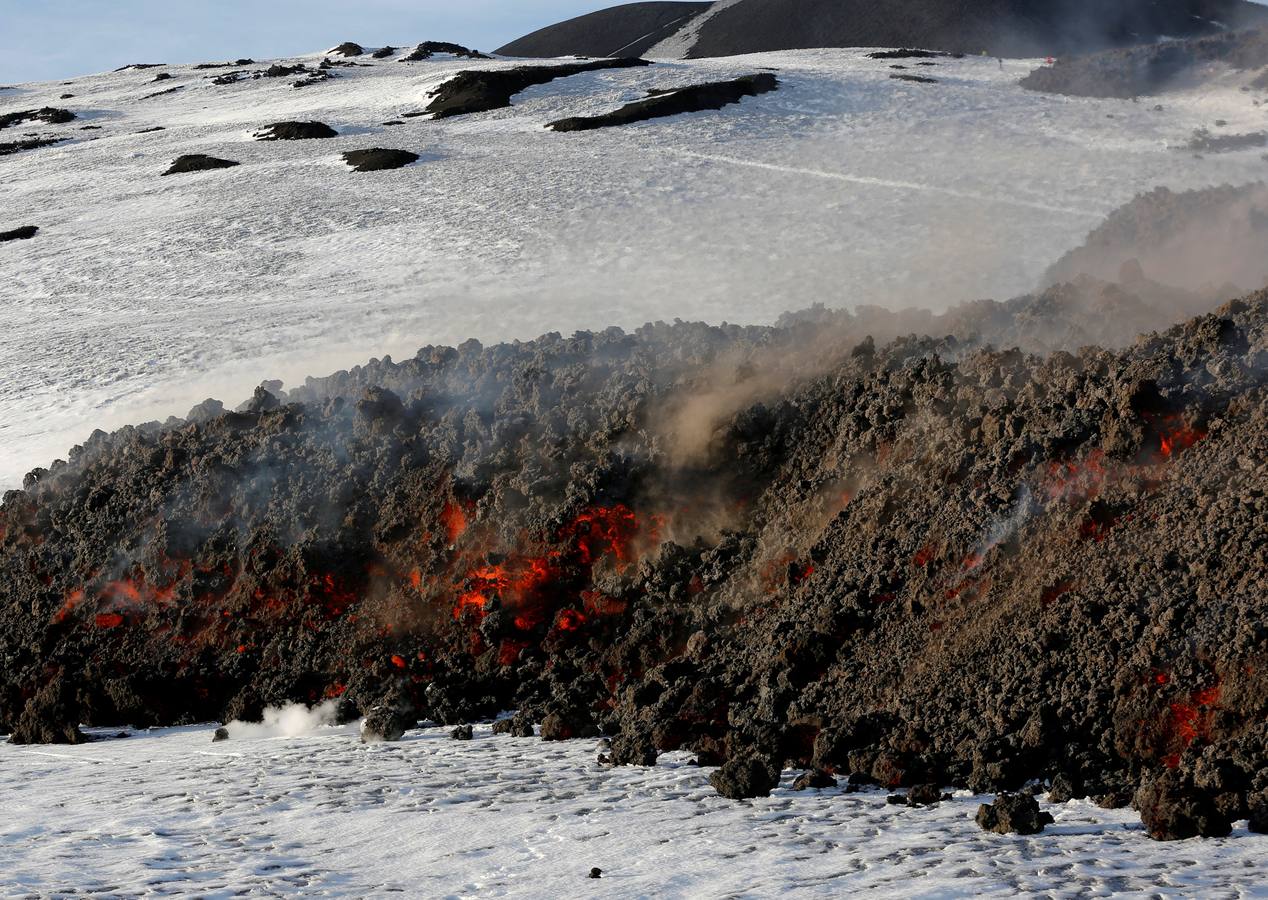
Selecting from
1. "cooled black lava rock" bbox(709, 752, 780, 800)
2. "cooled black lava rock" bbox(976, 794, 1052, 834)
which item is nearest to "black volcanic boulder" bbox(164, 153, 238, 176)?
"cooled black lava rock" bbox(709, 752, 780, 800)

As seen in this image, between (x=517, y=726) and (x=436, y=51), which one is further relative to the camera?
(x=436, y=51)

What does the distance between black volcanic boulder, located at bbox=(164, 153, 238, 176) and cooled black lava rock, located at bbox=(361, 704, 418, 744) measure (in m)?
27.2

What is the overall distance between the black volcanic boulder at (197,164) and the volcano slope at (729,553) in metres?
21.3

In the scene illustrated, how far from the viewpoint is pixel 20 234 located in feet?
98.1

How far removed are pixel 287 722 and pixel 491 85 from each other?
34443 millimetres

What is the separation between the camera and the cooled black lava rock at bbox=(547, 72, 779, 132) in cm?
3519

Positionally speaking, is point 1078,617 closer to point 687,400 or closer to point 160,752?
point 687,400

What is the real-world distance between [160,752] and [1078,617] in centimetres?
681

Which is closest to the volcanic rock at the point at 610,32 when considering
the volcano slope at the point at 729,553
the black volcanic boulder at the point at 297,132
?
the black volcanic boulder at the point at 297,132

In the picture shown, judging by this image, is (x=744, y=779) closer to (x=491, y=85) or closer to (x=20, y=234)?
(x=20, y=234)

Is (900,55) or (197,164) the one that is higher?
(900,55)

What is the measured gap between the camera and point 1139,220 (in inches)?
779

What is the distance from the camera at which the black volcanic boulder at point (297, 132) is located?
1489 inches

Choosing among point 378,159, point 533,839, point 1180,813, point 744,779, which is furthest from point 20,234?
point 1180,813
